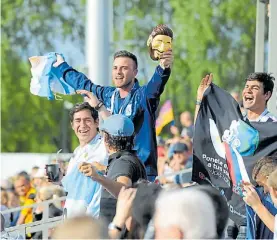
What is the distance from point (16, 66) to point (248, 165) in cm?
2802

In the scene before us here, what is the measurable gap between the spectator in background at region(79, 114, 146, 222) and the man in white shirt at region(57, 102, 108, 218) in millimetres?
451

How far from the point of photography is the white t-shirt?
8258 mm

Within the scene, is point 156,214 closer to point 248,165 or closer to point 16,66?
point 248,165

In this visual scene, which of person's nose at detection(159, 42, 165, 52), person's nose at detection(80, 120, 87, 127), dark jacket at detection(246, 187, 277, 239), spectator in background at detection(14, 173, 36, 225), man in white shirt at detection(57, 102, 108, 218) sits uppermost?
person's nose at detection(159, 42, 165, 52)

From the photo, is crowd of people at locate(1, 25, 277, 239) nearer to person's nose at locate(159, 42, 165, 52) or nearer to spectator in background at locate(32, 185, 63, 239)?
person's nose at locate(159, 42, 165, 52)

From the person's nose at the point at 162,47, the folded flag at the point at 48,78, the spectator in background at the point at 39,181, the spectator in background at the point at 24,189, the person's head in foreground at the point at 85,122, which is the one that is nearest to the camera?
the person's head in foreground at the point at 85,122

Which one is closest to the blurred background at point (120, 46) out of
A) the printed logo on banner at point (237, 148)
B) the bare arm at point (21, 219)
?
the bare arm at point (21, 219)

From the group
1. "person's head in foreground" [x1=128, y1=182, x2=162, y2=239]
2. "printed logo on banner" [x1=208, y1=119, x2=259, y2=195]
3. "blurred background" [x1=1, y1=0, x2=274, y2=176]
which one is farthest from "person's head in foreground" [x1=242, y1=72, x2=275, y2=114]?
"blurred background" [x1=1, y1=0, x2=274, y2=176]

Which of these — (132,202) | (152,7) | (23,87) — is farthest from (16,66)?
(132,202)

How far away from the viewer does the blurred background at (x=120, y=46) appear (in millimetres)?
33438

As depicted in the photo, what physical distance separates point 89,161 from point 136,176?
1.10 m

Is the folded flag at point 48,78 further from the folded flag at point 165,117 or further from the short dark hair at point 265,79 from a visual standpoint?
the folded flag at point 165,117

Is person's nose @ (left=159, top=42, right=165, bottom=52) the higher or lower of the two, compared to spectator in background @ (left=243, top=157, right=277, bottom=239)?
higher

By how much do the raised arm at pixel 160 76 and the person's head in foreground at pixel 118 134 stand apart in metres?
1.16
